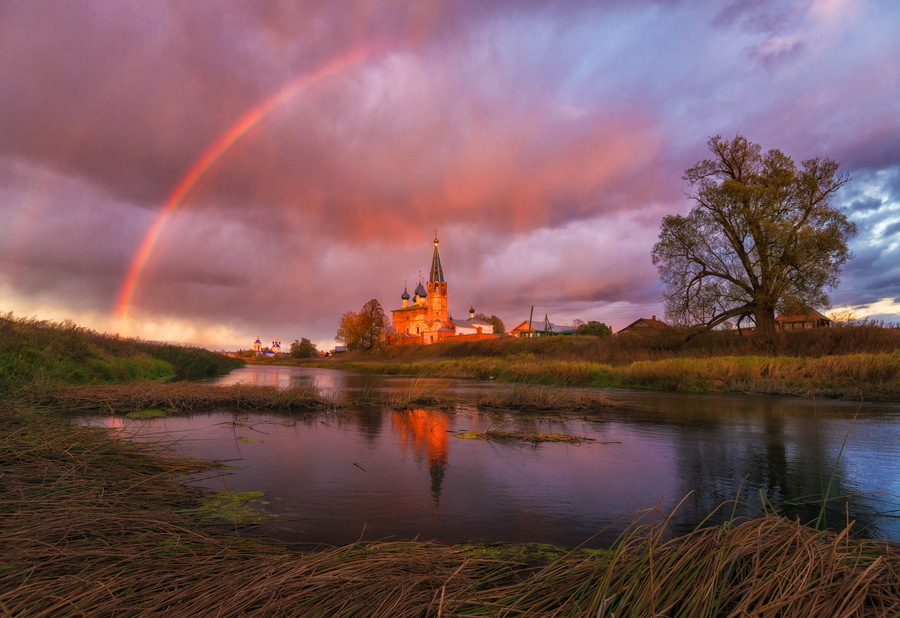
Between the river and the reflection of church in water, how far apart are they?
0.03 m

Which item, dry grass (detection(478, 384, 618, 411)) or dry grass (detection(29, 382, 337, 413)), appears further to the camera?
dry grass (detection(478, 384, 618, 411))

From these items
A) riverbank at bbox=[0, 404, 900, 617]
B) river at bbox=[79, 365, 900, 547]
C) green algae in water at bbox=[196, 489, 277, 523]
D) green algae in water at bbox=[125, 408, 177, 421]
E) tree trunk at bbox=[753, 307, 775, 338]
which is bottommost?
river at bbox=[79, 365, 900, 547]

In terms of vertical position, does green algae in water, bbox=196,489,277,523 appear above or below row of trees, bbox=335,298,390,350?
below

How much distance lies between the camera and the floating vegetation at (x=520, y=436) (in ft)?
23.3

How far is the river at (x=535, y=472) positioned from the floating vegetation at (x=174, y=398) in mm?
1199

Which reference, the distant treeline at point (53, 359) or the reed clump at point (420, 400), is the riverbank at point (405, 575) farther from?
the reed clump at point (420, 400)

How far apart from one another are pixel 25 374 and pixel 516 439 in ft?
33.6

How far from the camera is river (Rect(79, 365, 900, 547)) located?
355 cm

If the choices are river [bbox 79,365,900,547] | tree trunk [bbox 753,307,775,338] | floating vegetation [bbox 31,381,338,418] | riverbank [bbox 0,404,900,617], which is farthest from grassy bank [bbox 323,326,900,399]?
riverbank [bbox 0,404,900,617]

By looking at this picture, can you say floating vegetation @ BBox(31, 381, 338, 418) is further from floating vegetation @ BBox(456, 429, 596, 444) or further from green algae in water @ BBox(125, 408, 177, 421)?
floating vegetation @ BBox(456, 429, 596, 444)

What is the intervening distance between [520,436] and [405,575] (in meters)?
5.54

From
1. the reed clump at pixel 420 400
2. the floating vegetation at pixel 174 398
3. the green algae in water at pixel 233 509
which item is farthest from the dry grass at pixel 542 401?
the green algae in water at pixel 233 509

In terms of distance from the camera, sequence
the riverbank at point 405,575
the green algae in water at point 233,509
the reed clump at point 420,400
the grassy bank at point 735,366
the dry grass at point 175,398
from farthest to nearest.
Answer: the grassy bank at point 735,366
the reed clump at point 420,400
the dry grass at point 175,398
the green algae in water at point 233,509
the riverbank at point 405,575

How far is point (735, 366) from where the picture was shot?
1617 cm
